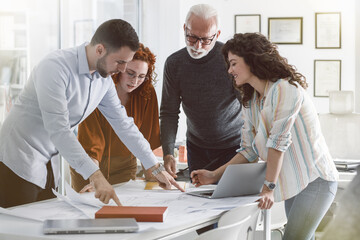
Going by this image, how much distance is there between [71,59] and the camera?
1.92 m

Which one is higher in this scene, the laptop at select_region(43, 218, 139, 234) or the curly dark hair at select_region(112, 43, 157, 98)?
the curly dark hair at select_region(112, 43, 157, 98)

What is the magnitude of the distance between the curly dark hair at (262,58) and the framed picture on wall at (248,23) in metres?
3.90

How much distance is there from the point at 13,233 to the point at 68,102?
0.68 m

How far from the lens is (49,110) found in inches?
70.2

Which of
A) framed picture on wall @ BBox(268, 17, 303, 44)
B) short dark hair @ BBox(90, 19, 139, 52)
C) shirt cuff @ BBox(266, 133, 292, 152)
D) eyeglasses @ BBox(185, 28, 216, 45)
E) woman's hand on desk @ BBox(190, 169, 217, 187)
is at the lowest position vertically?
woman's hand on desk @ BBox(190, 169, 217, 187)

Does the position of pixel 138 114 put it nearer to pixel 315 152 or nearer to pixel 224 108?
pixel 224 108

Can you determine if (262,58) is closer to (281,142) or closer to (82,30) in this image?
(281,142)

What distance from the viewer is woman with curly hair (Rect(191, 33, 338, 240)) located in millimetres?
1870

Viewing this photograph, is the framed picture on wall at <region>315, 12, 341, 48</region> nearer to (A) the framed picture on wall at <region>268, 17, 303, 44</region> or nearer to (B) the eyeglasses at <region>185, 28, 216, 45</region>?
(A) the framed picture on wall at <region>268, 17, 303, 44</region>

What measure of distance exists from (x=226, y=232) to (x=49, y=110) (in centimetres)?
80

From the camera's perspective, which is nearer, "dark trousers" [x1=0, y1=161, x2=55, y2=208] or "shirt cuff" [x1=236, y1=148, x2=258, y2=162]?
"dark trousers" [x1=0, y1=161, x2=55, y2=208]

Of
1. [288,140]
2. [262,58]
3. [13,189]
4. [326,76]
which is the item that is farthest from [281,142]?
[326,76]

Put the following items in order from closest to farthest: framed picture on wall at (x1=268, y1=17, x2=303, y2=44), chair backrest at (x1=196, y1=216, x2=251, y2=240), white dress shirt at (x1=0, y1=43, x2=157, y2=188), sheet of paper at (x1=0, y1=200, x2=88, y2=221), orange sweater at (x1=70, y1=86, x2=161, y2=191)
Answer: chair backrest at (x1=196, y1=216, x2=251, y2=240)
sheet of paper at (x1=0, y1=200, x2=88, y2=221)
white dress shirt at (x1=0, y1=43, x2=157, y2=188)
orange sweater at (x1=70, y1=86, x2=161, y2=191)
framed picture on wall at (x1=268, y1=17, x2=303, y2=44)

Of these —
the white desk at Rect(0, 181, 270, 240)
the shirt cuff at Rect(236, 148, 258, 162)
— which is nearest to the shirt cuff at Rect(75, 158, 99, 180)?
the white desk at Rect(0, 181, 270, 240)
